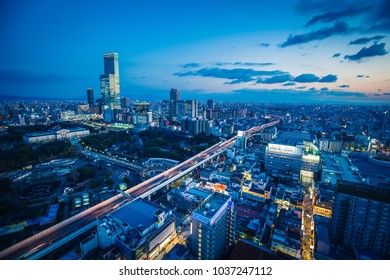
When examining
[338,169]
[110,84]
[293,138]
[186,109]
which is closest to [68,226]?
[338,169]

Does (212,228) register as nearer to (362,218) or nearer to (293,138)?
(362,218)

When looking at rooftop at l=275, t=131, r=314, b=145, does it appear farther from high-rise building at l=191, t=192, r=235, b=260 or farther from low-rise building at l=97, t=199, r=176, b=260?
low-rise building at l=97, t=199, r=176, b=260

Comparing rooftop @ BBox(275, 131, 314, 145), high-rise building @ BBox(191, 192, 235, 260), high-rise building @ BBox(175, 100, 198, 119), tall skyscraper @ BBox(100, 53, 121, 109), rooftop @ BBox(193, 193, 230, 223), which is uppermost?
tall skyscraper @ BBox(100, 53, 121, 109)

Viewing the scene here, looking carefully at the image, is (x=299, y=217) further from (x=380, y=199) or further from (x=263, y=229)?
(x=380, y=199)

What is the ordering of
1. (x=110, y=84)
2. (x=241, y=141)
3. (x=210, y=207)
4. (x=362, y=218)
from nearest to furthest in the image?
(x=210, y=207) → (x=362, y=218) → (x=241, y=141) → (x=110, y=84)

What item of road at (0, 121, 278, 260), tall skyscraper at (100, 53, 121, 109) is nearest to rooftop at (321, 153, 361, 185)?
road at (0, 121, 278, 260)
